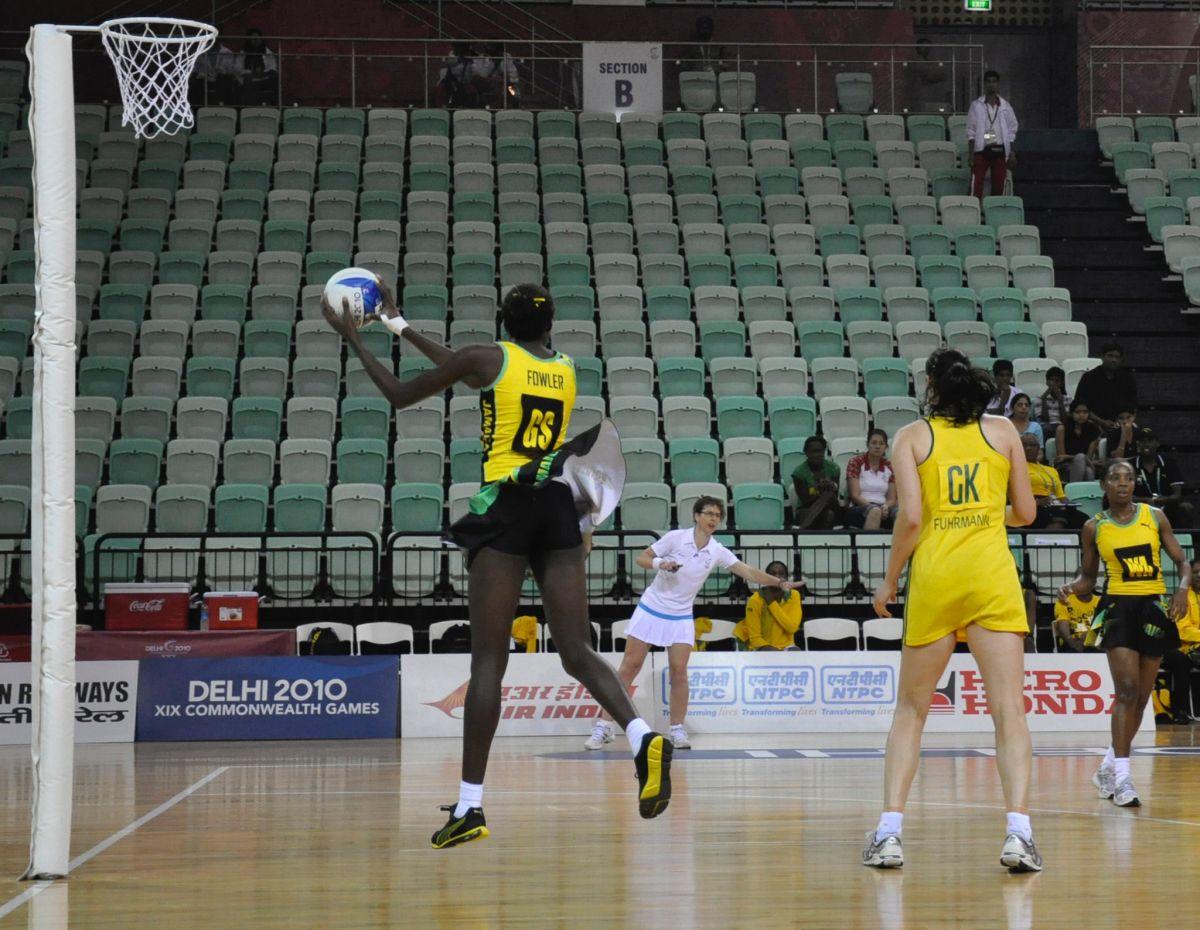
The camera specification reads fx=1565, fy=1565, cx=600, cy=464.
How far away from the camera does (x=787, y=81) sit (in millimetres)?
25266

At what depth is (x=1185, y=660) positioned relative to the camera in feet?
52.9

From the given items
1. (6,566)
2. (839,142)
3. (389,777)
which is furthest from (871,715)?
(839,142)

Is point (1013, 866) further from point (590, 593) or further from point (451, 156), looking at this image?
point (451, 156)

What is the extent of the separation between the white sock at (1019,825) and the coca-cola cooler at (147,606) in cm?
1050

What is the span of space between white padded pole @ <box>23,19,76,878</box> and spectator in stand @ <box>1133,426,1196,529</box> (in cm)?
1310

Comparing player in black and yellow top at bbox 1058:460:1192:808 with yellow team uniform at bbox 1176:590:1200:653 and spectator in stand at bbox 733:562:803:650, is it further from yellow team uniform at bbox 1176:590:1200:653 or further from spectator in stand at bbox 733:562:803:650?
yellow team uniform at bbox 1176:590:1200:653

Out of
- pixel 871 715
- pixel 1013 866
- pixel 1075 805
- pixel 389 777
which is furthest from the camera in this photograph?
pixel 871 715

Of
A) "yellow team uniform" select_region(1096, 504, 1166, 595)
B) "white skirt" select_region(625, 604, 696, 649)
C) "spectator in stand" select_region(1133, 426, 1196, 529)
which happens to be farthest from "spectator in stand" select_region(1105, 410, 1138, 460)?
"yellow team uniform" select_region(1096, 504, 1166, 595)

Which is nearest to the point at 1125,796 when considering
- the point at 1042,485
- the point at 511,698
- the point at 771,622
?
the point at 771,622

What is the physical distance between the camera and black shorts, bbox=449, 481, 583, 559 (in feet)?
20.9

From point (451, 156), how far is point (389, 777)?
47.8 ft

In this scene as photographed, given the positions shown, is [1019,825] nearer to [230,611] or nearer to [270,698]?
[270,698]

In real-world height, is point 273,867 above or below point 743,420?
below

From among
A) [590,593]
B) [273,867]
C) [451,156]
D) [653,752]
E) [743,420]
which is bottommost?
[273,867]
